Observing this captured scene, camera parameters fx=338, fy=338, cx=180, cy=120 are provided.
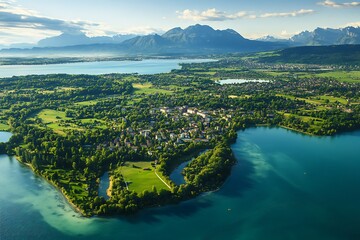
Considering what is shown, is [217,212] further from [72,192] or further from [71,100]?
[71,100]

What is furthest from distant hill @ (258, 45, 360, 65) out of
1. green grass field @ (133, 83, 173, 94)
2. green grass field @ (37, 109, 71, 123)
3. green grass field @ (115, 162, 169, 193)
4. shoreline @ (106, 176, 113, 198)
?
shoreline @ (106, 176, 113, 198)

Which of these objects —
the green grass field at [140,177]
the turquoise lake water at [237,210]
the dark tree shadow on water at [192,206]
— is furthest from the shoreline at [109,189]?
the dark tree shadow on water at [192,206]

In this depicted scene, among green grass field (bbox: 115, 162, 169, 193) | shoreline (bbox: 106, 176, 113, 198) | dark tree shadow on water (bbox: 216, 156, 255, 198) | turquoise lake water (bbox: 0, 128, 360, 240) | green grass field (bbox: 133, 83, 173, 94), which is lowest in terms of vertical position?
turquoise lake water (bbox: 0, 128, 360, 240)

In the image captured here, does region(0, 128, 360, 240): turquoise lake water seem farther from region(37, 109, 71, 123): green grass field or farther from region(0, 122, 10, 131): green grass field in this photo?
region(37, 109, 71, 123): green grass field

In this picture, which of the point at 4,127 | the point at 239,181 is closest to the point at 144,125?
the point at 239,181

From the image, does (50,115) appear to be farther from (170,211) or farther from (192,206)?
(192,206)

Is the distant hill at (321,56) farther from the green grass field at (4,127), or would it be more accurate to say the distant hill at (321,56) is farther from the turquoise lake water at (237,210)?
the green grass field at (4,127)
